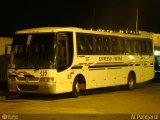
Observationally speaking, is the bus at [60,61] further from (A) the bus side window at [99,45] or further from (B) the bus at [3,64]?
(B) the bus at [3,64]

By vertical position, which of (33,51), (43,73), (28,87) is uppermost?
(33,51)

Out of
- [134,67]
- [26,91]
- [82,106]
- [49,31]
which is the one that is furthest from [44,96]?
[134,67]

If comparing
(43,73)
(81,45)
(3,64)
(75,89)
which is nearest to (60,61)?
(43,73)

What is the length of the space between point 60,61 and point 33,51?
1.20m

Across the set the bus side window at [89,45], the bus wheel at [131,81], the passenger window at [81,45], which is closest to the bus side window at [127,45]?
the bus wheel at [131,81]

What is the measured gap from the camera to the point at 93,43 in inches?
901

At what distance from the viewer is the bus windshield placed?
1988cm

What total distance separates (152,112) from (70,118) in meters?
3.22

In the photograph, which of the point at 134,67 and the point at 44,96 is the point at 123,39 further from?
the point at 44,96

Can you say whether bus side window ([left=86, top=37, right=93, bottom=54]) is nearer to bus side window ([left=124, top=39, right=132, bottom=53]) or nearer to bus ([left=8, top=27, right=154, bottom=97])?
bus ([left=8, top=27, right=154, bottom=97])

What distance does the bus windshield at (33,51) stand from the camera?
1988 centimetres

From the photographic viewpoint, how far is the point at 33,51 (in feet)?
66.6

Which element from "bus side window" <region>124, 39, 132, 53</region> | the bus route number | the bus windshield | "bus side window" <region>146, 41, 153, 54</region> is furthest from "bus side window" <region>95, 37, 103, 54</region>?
"bus side window" <region>146, 41, 153, 54</region>

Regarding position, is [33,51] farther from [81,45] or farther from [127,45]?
[127,45]
